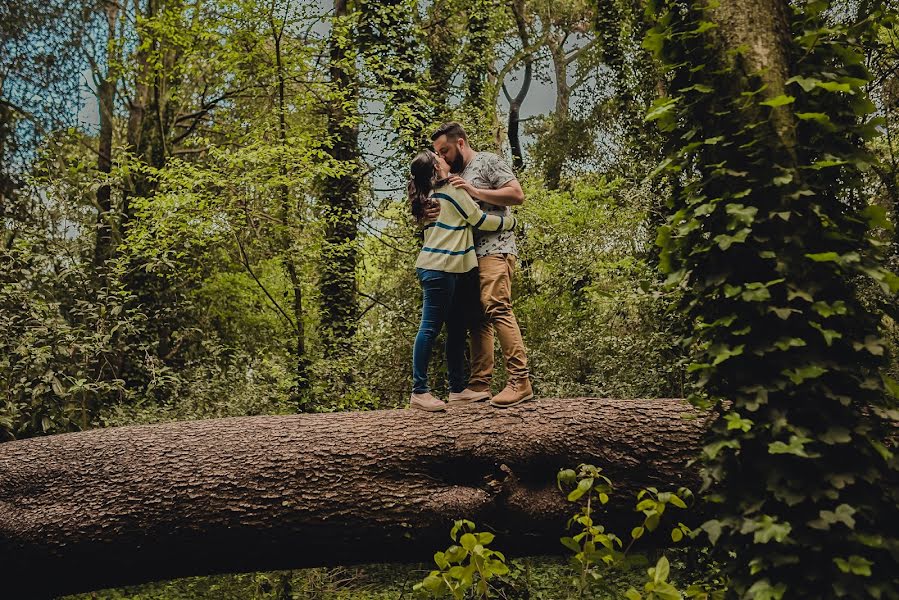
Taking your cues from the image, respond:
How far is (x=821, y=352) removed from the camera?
3.14m

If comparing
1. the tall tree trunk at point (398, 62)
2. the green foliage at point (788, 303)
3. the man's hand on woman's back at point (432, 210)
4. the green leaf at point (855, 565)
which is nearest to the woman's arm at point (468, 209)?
the man's hand on woman's back at point (432, 210)

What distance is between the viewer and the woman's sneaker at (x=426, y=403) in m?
4.99

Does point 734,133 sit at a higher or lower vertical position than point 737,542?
higher

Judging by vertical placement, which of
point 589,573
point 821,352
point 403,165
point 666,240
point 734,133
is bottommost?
point 589,573

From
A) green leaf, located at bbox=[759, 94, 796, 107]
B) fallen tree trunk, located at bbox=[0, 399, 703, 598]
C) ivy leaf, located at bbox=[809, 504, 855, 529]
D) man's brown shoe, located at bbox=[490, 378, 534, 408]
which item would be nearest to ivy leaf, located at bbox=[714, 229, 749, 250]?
green leaf, located at bbox=[759, 94, 796, 107]

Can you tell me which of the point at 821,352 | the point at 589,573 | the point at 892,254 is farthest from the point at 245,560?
the point at 892,254

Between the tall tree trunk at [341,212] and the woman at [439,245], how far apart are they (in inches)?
171

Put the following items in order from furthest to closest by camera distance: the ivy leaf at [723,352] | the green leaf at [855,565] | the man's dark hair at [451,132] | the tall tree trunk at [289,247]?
the tall tree trunk at [289,247], the man's dark hair at [451,132], the ivy leaf at [723,352], the green leaf at [855,565]

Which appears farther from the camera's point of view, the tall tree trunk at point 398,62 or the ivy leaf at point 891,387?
the tall tree trunk at point 398,62

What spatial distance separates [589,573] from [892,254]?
7.41 m

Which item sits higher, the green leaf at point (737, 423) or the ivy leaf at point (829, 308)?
the ivy leaf at point (829, 308)

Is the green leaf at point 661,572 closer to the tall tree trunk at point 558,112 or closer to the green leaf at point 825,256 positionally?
the green leaf at point 825,256

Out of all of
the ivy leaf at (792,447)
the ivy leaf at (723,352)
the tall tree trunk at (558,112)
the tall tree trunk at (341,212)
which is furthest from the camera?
the tall tree trunk at (558,112)

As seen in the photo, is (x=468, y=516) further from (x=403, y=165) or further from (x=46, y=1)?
(x=46, y=1)
